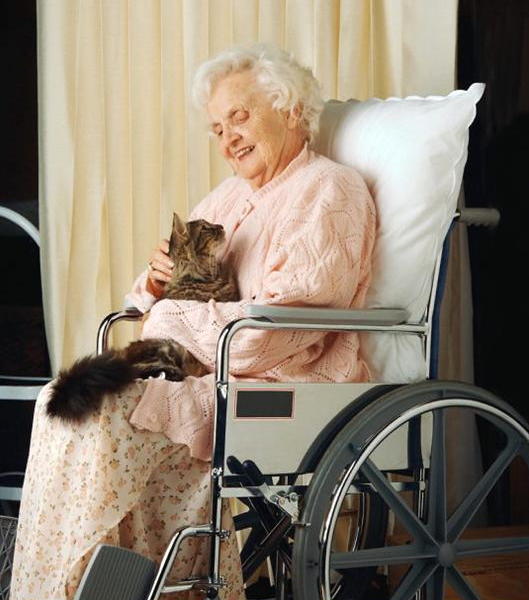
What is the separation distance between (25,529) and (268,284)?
65cm

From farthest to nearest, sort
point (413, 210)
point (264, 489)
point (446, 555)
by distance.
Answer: point (413, 210) < point (446, 555) < point (264, 489)

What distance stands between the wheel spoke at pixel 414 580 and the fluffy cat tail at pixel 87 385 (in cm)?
64

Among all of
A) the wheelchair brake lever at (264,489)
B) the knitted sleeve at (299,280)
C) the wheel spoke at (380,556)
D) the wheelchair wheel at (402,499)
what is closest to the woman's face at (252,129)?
the knitted sleeve at (299,280)

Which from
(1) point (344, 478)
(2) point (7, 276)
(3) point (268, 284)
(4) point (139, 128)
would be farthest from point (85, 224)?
(1) point (344, 478)

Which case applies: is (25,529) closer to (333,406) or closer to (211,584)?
(211,584)

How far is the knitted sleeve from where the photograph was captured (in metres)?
2.00

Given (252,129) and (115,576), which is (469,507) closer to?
(115,576)

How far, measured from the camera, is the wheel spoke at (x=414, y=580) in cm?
198

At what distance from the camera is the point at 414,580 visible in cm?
200

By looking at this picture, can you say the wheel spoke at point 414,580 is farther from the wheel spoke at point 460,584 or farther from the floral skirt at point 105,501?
the floral skirt at point 105,501

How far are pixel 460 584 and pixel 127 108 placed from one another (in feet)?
5.21

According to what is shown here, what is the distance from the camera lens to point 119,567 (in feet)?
5.84

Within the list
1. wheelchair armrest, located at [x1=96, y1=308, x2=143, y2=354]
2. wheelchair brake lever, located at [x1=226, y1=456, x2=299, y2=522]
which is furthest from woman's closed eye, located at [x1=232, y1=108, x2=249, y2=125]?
wheelchair brake lever, located at [x1=226, y1=456, x2=299, y2=522]

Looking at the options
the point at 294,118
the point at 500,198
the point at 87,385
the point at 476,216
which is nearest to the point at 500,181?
the point at 500,198
